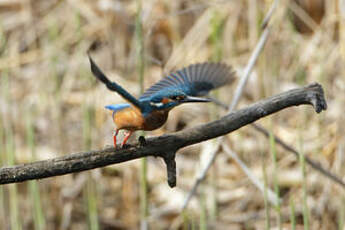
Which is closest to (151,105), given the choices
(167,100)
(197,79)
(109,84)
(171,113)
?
(167,100)

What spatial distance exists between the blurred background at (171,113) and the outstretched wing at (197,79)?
112 cm

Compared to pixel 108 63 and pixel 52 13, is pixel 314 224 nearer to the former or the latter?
pixel 108 63

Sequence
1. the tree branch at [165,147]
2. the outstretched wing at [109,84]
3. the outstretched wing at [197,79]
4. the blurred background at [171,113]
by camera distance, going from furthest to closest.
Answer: the blurred background at [171,113], the outstretched wing at [197,79], the tree branch at [165,147], the outstretched wing at [109,84]

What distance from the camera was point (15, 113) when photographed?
413 centimetres

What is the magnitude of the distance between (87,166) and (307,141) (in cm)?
219

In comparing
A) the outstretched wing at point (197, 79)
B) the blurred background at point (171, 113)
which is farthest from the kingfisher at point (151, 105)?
the blurred background at point (171, 113)

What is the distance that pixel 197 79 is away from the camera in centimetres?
185

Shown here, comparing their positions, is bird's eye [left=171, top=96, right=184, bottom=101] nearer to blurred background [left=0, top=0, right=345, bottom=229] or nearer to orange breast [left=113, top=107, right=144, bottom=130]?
orange breast [left=113, top=107, right=144, bottom=130]

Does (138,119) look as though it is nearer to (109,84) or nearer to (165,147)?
(165,147)

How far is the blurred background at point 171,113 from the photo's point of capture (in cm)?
333

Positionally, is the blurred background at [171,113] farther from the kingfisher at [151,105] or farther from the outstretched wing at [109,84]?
the outstretched wing at [109,84]

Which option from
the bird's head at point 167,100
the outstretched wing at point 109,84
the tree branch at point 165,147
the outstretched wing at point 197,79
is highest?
the outstretched wing at point 197,79

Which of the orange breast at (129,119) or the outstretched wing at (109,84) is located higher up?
the outstretched wing at (109,84)

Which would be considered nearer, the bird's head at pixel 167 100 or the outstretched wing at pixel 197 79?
the bird's head at pixel 167 100
